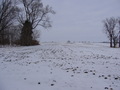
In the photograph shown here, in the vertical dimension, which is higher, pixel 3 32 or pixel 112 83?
pixel 3 32

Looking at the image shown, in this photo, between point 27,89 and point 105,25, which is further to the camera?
point 105,25

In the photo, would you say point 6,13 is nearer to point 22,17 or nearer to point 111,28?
point 22,17

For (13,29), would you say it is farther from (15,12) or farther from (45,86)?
(45,86)

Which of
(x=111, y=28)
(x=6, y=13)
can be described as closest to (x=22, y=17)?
(x=6, y=13)

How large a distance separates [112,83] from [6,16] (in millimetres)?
31781

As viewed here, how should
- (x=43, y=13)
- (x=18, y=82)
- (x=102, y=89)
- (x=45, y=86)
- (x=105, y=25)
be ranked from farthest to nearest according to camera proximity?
(x=105, y=25) < (x=43, y=13) < (x=18, y=82) < (x=45, y=86) < (x=102, y=89)

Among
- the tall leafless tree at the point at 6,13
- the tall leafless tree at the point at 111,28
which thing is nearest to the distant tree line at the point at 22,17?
the tall leafless tree at the point at 6,13

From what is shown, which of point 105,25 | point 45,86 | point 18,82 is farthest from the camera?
point 105,25

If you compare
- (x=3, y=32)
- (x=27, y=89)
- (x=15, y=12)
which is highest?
(x=15, y=12)

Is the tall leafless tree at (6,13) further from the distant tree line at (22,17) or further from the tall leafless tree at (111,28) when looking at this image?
the tall leafless tree at (111,28)

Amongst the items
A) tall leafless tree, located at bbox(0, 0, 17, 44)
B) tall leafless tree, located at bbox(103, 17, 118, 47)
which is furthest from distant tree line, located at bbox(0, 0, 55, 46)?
tall leafless tree, located at bbox(103, 17, 118, 47)

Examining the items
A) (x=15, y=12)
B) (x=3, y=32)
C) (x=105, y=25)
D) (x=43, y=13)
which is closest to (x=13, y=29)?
(x=3, y=32)

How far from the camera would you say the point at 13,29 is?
3481 centimetres

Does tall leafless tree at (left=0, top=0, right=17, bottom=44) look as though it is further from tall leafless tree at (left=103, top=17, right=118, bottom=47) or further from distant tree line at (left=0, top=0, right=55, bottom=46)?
tall leafless tree at (left=103, top=17, right=118, bottom=47)
